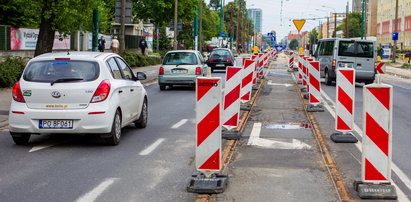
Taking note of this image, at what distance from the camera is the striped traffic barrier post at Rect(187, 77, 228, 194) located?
6.59 m

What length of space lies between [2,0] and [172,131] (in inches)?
942

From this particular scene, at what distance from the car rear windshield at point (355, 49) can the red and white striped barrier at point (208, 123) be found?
2016 cm

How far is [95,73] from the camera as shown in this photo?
9570 millimetres

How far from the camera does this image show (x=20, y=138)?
9.70m

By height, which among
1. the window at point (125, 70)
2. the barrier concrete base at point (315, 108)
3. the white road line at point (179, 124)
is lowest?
the white road line at point (179, 124)

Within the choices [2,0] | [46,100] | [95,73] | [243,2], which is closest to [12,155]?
[46,100]

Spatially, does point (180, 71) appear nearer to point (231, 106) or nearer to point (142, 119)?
point (142, 119)

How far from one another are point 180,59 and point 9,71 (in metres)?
6.00

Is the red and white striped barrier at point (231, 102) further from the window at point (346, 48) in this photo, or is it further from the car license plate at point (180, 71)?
the window at point (346, 48)

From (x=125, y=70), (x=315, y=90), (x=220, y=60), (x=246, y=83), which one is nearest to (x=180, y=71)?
(x=246, y=83)

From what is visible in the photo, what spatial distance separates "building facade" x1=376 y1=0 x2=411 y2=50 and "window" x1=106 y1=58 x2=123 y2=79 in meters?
82.6

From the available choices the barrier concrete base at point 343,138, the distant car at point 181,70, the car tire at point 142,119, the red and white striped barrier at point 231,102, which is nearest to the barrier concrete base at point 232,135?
the red and white striped barrier at point 231,102

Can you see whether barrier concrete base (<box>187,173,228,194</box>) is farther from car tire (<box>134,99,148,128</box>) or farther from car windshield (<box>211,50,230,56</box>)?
car windshield (<box>211,50,230,56</box>)

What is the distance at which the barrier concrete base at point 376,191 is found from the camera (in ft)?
20.4
